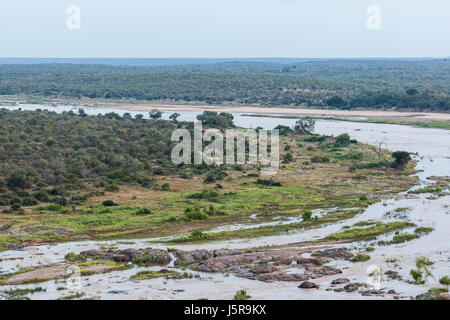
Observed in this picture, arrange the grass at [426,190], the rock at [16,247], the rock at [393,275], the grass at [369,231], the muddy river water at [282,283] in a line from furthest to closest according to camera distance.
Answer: the grass at [426,190], the grass at [369,231], the rock at [16,247], the rock at [393,275], the muddy river water at [282,283]

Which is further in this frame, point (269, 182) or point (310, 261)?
point (269, 182)

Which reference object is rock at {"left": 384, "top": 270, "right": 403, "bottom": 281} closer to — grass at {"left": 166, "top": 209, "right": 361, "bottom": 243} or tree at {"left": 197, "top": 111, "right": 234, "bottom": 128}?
grass at {"left": 166, "top": 209, "right": 361, "bottom": 243}

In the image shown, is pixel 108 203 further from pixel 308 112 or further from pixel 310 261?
pixel 308 112

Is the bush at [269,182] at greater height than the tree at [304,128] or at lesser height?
lesser

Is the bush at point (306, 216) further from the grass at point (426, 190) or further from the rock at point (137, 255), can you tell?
the grass at point (426, 190)

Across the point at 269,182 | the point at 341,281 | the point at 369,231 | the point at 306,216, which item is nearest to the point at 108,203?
the point at 306,216

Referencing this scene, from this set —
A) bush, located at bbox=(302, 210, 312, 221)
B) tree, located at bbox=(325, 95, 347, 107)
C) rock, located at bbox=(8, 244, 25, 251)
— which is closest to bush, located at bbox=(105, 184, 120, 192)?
rock, located at bbox=(8, 244, 25, 251)

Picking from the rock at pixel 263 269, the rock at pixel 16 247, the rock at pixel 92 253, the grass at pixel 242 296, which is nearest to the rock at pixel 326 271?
the rock at pixel 263 269

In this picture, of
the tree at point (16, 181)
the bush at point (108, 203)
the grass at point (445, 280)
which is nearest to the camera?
the grass at point (445, 280)
